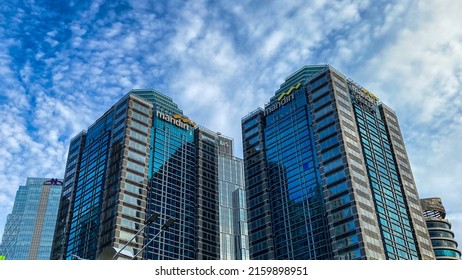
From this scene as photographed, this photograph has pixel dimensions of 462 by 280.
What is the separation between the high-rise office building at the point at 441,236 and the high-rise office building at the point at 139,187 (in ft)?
223

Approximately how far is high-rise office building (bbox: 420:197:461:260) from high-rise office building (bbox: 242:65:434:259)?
21541 mm

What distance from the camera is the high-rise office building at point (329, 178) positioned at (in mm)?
113688

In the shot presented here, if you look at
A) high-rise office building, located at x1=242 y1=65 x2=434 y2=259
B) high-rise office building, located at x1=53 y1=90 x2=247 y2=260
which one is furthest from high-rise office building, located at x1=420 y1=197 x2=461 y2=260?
high-rise office building, located at x1=53 y1=90 x2=247 y2=260

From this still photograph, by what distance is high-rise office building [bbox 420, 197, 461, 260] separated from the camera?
14700cm

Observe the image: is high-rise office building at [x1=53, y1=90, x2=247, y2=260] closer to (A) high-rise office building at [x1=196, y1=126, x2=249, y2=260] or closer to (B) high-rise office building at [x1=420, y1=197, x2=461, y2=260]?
(A) high-rise office building at [x1=196, y1=126, x2=249, y2=260]

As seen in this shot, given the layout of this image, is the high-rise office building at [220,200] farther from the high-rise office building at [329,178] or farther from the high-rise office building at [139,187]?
the high-rise office building at [329,178]

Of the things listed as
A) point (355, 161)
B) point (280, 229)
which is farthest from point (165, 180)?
point (355, 161)

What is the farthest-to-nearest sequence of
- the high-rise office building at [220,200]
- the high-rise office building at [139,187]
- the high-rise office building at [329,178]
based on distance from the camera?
the high-rise office building at [220,200] < the high-rise office building at [139,187] < the high-rise office building at [329,178]

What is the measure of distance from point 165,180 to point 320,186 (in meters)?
47.5

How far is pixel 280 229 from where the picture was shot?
127562 millimetres

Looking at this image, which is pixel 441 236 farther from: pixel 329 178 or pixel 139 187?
pixel 139 187

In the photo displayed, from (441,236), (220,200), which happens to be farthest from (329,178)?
(441,236)

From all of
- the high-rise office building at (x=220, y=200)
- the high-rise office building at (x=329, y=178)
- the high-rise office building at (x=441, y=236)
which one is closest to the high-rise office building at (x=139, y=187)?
the high-rise office building at (x=220, y=200)
